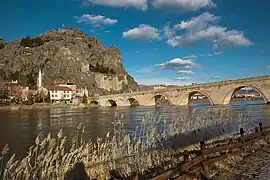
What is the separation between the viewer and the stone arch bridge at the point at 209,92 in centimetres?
5388

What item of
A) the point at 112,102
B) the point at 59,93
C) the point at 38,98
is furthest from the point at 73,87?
the point at 112,102

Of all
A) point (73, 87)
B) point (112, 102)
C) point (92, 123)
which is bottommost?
point (92, 123)

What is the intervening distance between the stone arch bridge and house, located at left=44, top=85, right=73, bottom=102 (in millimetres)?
26562

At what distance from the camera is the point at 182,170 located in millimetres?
6137

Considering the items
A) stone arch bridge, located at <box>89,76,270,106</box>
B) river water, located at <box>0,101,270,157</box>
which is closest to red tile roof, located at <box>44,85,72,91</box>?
stone arch bridge, located at <box>89,76,270,106</box>

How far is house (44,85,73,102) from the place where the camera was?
102812mm

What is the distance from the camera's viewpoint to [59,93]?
105562 mm

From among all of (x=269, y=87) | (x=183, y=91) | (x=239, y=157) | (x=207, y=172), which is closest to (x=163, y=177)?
(x=207, y=172)

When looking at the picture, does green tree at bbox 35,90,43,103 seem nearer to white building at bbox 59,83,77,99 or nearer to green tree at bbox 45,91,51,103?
green tree at bbox 45,91,51,103

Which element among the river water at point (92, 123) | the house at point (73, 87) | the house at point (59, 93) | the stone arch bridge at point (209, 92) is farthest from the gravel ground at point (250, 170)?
the house at point (73, 87)

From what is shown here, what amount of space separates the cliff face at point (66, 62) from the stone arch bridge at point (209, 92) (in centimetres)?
4665

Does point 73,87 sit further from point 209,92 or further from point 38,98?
point 209,92

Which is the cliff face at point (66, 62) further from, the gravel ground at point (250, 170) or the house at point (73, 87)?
the gravel ground at point (250, 170)

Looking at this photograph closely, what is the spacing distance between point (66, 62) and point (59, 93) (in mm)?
29822
